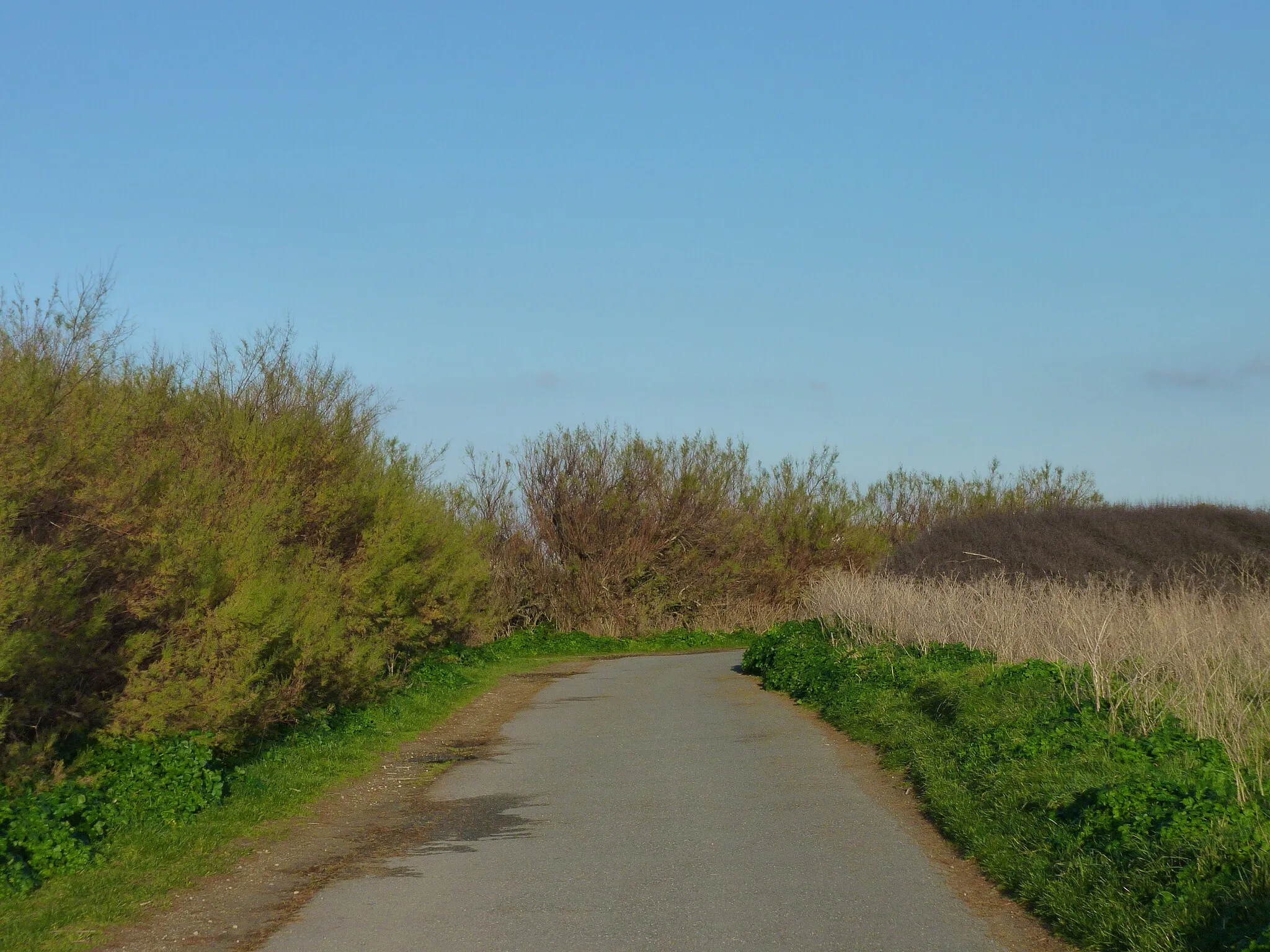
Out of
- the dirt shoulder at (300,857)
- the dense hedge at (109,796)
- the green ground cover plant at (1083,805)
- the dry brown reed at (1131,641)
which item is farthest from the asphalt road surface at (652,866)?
the dry brown reed at (1131,641)

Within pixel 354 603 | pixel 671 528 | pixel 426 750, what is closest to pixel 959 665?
pixel 426 750

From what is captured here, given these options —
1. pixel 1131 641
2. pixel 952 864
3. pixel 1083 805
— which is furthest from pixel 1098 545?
pixel 952 864

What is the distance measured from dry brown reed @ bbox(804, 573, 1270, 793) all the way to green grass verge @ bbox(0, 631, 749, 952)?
298 inches

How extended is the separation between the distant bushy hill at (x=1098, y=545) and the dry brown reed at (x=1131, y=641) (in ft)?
23.8

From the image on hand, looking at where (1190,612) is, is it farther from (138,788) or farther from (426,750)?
(138,788)

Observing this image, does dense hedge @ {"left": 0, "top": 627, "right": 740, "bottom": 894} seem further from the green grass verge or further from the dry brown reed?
the dry brown reed

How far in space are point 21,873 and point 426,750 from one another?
7.69m

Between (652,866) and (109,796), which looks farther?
(109,796)

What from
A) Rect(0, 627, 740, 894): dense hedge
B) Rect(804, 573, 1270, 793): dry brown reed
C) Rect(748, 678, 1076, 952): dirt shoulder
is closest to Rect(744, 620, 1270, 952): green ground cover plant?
Rect(748, 678, 1076, 952): dirt shoulder

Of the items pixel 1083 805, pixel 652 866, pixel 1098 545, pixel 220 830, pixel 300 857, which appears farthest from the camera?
pixel 1098 545

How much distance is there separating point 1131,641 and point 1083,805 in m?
6.81

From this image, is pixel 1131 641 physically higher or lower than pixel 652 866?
higher

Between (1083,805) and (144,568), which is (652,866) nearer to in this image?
(1083,805)

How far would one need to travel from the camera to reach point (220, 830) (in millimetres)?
9789
